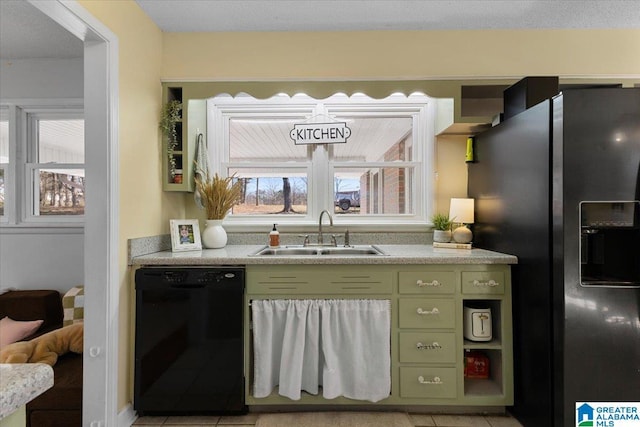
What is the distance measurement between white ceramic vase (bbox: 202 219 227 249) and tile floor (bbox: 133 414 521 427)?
1109 millimetres

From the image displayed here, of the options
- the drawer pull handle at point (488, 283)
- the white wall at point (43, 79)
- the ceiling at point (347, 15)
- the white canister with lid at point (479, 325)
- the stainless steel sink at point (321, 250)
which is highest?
the ceiling at point (347, 15)

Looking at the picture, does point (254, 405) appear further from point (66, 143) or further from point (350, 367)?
point (66, 143)

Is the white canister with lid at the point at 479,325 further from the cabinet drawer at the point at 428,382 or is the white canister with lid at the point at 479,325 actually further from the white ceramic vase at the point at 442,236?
the white ceramic vase at the point at 442,236

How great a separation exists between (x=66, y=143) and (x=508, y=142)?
3497 millimetres

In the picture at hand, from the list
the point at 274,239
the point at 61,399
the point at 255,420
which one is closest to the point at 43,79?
the point at 274,239

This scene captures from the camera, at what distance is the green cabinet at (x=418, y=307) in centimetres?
215

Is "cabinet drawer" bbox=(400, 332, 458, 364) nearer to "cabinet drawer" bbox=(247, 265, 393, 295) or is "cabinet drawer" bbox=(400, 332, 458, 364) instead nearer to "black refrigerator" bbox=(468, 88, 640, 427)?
"cabinet drawer" bbox=(247, 265, 393, 295)

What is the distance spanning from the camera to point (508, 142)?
7.25 ft

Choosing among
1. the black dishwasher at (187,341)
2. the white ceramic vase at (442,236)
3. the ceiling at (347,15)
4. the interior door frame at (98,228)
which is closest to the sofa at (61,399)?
the interior door frame at (98,228)

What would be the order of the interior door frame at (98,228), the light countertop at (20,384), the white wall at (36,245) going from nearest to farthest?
the light countertop at (20,384), the interior door frame at (98,228), the white wall at (36,245)

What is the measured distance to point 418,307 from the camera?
217 cm

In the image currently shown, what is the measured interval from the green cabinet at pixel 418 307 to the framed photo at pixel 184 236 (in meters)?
0.62

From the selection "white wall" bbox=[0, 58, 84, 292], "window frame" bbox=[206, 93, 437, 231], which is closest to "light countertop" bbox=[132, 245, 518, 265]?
"window frame" bbox=[206, 93, 437, 231]

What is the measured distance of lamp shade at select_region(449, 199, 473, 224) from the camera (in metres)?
2.60
